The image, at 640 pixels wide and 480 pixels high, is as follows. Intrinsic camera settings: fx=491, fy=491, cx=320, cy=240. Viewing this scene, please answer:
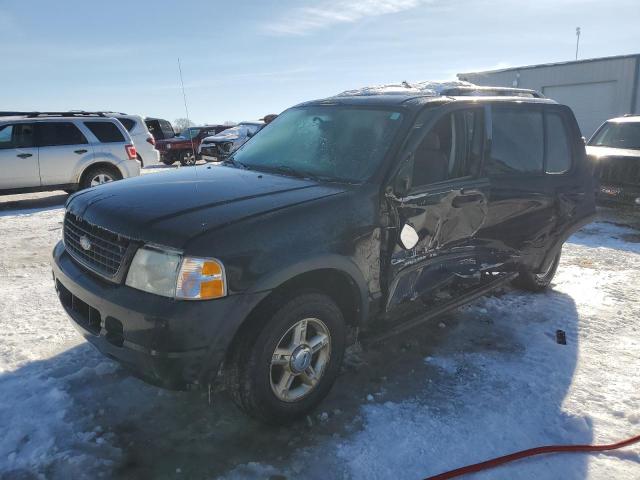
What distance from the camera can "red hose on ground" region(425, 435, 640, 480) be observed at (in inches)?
98.5

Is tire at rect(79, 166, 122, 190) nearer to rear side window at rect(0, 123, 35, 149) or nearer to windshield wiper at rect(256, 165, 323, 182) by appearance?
rear side window at rect(0, 123, 35, 149)

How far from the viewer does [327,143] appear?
11.6 feet

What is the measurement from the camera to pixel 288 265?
8.36ft

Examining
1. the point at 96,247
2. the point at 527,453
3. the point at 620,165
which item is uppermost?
the point at 620,165

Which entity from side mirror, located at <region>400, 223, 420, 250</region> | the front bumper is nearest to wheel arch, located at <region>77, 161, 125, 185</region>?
the front bumper

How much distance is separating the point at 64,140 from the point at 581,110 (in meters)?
23.8

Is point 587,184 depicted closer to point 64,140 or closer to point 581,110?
point 64,140

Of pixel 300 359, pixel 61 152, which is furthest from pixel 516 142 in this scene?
pixel 61 152

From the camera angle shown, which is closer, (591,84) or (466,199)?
(466,199)

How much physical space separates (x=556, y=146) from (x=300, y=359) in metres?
3.30

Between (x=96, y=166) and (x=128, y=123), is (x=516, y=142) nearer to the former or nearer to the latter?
(x=96, y=166)

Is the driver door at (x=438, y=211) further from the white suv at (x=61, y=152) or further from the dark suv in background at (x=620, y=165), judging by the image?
the white suv at (x=61, y=152)

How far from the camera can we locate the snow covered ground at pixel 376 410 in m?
2.60

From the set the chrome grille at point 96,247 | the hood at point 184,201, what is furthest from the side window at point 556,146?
the chrome grille at point 96,247
